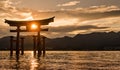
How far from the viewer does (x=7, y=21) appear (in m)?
45.3

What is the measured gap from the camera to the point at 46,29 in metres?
45.0

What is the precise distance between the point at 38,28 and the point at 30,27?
1202 millimetres

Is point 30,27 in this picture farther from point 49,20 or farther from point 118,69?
point 118,69

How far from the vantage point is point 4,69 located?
992 inches

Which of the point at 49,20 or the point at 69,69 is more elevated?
the point at 49,20

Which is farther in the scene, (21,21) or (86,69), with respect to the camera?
(21,21)

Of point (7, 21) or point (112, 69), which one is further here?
point (7, 21)

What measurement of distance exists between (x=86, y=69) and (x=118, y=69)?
2.72 metres

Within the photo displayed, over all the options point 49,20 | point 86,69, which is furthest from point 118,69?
point 49,20

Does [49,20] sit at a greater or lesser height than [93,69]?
greater

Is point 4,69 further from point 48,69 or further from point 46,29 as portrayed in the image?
point 46,29

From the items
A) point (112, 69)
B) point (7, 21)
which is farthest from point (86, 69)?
point (7, 21)

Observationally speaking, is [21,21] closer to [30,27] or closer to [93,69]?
[30,27]

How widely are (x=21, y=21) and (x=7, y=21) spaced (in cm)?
215
